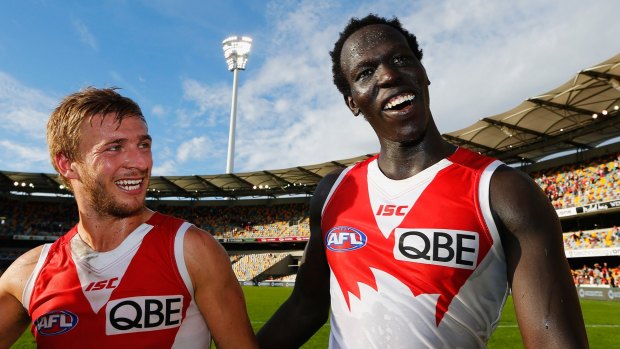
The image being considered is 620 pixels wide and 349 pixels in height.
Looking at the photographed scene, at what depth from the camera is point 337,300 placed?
6.15ft

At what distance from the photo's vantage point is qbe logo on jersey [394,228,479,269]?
5.39 feet

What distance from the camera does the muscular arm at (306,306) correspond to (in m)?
2.08

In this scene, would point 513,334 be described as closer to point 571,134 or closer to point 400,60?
point 400,60

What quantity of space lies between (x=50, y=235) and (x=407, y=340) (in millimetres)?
51069

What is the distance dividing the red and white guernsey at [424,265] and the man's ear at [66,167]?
4.39ft

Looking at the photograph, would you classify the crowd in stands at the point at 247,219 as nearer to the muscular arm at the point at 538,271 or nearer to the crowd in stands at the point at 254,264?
the crowd in stands at the point at 254,264

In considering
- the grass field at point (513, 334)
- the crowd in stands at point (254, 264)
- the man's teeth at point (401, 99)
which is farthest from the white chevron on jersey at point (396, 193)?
the crowd in stands at point (254, 264)

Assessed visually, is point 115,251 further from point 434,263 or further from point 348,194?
point 434,263

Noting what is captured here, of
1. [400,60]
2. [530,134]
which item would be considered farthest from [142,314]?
[530,134]

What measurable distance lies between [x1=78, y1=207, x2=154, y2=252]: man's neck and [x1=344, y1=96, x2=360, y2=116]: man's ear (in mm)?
1157

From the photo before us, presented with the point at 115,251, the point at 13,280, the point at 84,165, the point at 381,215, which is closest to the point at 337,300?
the point at 381,215

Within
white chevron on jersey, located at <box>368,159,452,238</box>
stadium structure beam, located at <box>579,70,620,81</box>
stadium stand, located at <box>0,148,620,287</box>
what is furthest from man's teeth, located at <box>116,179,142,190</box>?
stadium stand, located at <box>0,148,620,287</box>

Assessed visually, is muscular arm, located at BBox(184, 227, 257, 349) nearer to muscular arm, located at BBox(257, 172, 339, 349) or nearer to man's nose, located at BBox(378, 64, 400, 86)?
muscular arm, located at BBox(257, 172, 339, 349)

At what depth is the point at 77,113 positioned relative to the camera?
2.14 metres
